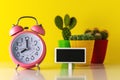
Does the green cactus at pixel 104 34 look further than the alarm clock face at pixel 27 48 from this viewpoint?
Yes

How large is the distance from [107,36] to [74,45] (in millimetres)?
192

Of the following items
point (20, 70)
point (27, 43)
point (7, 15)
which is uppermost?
point (7, 15)

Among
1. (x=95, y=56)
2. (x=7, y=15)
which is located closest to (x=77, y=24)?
(x=95, y=56)

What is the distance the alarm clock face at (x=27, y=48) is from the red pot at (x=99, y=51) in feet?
0.96

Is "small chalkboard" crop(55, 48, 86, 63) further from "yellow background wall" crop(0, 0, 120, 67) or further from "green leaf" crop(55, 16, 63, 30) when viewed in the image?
"yellow background wall" crop(0, 0, 120, 67)

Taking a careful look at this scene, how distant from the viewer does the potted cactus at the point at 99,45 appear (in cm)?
146

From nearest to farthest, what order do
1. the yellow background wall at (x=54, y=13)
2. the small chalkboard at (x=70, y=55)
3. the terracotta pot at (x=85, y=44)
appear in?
the small chalkboard at (x=70, y=55) < the terracotta pot at (x=85, y=44) < the yellow background wall at (x=54, y=13)

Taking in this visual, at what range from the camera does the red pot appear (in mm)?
1467

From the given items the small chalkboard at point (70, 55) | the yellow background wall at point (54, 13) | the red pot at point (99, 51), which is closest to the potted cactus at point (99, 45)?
the red pot at point (99, 51)

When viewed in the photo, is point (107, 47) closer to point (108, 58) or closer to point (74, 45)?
point (108, 58)

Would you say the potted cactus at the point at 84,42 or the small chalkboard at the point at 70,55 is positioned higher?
the potted cactus at the point at 84,42

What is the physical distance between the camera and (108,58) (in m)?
1.59

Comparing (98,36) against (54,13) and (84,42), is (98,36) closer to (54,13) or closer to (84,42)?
(84,42)

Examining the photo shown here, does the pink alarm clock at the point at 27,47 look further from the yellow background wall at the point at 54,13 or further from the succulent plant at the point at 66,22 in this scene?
the yellow background wall at the point at 54,13
